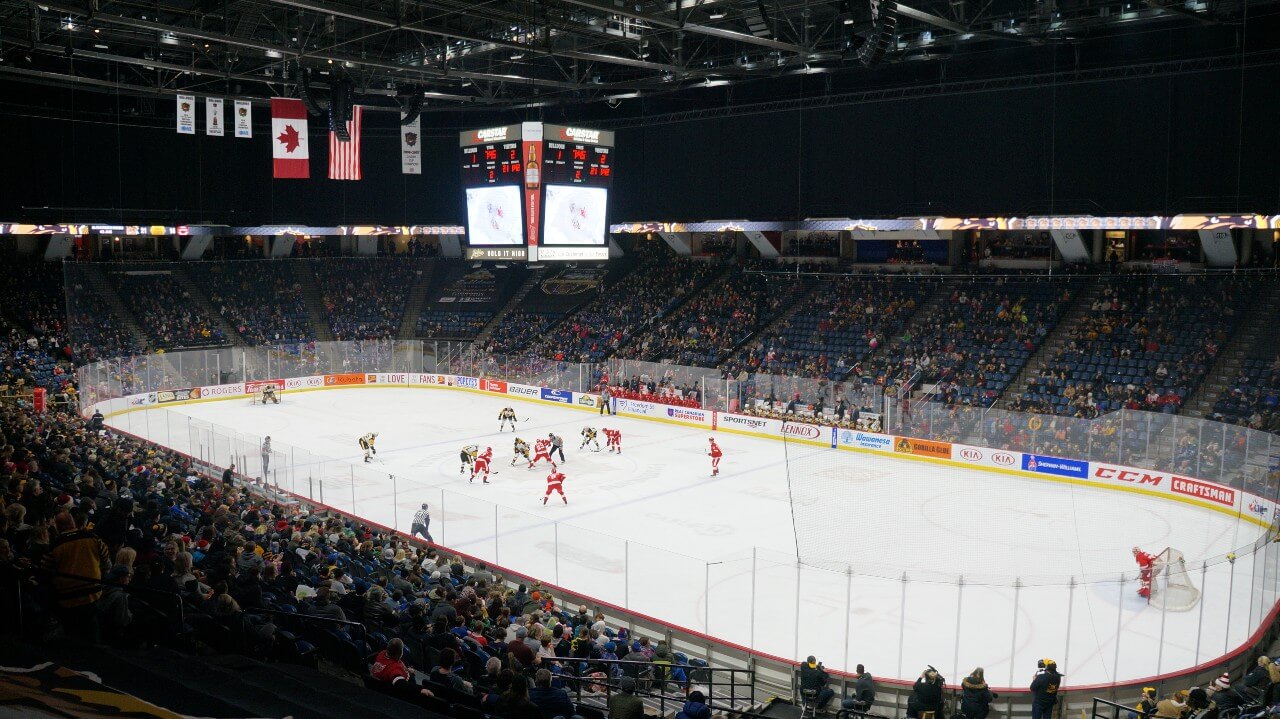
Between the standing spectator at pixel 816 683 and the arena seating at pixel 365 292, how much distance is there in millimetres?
36726

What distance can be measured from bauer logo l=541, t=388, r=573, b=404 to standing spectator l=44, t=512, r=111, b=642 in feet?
94.1

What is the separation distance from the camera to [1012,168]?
30172mm

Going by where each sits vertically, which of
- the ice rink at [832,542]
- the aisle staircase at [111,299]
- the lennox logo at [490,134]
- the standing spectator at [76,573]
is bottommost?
the ice rink at [832,542]

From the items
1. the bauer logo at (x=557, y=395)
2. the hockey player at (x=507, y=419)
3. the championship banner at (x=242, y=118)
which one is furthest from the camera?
the bauer logo at (x=557, y=395)

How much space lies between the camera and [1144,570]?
1412cm

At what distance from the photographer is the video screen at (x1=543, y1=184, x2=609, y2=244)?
95.7 ft

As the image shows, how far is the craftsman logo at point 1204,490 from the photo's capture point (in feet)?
65.7

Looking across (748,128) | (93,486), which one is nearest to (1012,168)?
(748,128)

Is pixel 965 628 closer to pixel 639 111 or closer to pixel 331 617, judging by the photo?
pixel 331 617

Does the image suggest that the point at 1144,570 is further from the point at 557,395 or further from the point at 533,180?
the point at 557,395

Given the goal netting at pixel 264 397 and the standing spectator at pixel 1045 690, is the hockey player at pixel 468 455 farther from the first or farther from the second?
the standing spectator at pixel 1045 690

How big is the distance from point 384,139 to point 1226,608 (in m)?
40.7

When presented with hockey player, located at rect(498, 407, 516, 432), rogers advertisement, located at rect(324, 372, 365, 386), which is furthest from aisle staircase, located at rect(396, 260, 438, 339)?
hockey player, located at rect(498, 407, 516, 432)

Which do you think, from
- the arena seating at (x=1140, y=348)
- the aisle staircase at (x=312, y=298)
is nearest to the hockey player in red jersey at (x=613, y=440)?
the arena seating at (x=1140, y=348)
